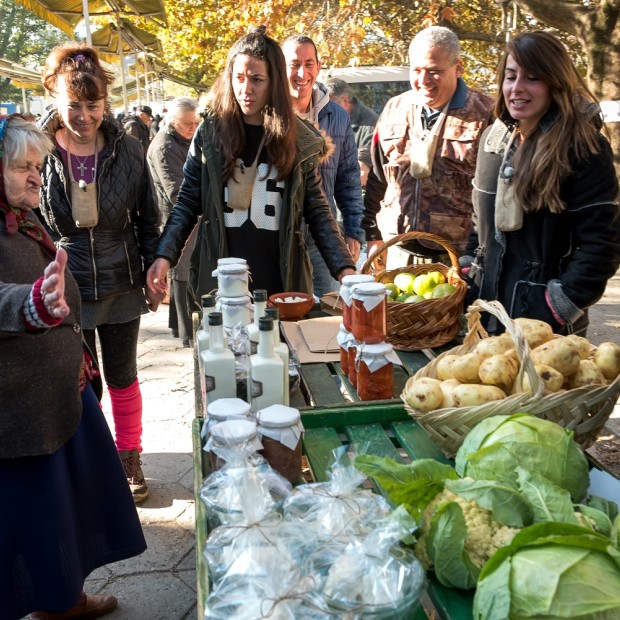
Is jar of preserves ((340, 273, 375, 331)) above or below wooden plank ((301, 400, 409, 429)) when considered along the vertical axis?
above

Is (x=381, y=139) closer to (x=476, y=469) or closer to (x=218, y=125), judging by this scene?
(x=218, y=125)

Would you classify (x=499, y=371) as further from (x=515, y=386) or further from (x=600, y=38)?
(x=600, y=38)

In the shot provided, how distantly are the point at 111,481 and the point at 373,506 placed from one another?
4.64 feet

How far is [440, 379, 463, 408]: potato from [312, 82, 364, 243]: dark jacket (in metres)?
2.41

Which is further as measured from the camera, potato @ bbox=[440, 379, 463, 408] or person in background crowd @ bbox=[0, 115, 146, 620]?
person in background crowd @ bbox=[0, 115, 146, 620]

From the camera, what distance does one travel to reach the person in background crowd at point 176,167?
208 inches

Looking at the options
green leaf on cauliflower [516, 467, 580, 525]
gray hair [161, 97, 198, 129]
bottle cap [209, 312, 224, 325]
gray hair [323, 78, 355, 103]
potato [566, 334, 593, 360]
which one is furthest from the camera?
gray hair [323, 78, 355, 103]

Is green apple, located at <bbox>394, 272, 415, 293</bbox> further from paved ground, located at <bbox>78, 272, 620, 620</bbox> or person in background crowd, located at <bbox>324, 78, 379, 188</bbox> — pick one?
person in background crowd, located at <bbox>324, 78, 379, 188</bbox>

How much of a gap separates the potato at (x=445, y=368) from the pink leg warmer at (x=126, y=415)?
1859 millimetres

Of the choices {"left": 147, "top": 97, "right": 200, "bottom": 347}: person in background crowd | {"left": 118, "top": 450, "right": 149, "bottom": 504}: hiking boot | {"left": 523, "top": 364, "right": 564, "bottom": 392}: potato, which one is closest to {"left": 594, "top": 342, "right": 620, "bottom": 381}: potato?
{"left": 523, "top": 364, "right": 564, "bottom": 392}: potato

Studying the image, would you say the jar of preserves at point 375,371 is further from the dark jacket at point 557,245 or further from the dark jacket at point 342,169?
the dark jacket at point 342,169

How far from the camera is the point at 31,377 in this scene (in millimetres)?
1949

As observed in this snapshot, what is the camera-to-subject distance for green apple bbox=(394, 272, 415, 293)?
2.62 meters

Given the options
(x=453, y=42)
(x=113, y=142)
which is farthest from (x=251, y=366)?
(x=453, y=42)
